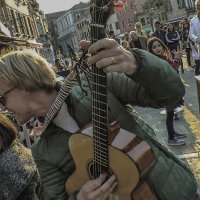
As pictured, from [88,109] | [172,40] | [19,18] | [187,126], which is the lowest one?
[187,126]

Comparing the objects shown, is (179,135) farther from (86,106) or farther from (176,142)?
(86,106)

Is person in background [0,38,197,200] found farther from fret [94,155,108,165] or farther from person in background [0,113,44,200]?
person in background [0,113,44,200]

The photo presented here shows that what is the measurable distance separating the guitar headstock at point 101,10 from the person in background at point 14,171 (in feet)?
4.77

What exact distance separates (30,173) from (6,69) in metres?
1.08

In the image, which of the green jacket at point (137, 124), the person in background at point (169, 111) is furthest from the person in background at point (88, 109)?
the person in background at point (169, 111)

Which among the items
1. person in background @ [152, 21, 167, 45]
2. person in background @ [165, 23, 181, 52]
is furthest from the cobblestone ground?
person in background @ [165, 23, 181, 52]

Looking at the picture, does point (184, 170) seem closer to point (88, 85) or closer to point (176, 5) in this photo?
point (88, 85)

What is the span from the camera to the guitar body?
5.46 feet

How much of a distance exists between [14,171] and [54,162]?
0.87 metres

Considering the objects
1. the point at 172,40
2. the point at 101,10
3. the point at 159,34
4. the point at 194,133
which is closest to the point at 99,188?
the point at 101,10

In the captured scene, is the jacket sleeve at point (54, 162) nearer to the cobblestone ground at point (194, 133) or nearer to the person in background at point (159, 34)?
the cobblestone ground at point (194, 133)

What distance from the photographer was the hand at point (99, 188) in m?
1.73

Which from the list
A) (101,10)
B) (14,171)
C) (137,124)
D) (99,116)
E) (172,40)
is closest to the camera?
(101,10)

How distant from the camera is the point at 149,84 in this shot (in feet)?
5.17
